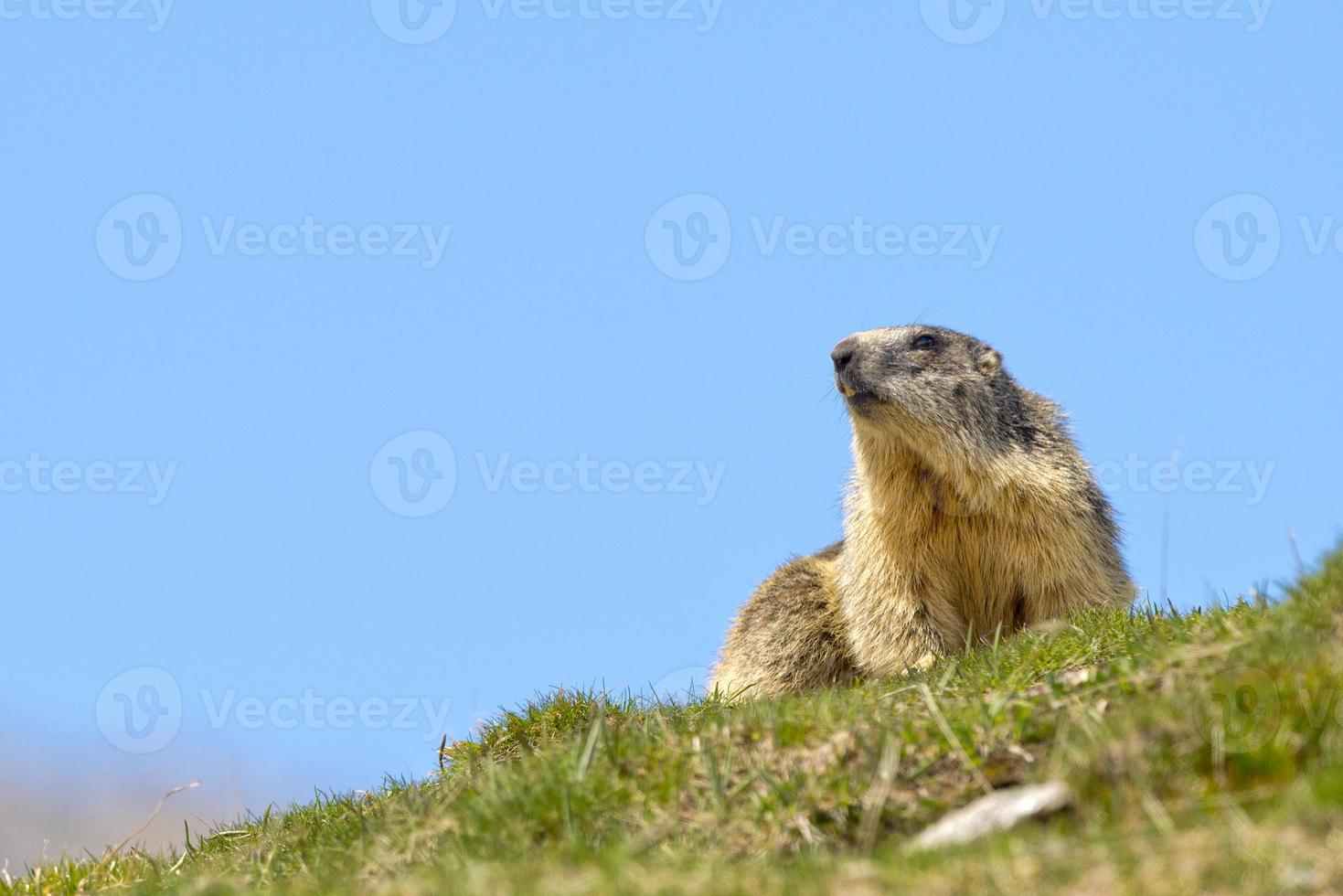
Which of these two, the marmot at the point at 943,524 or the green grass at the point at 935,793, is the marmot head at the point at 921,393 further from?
the green grass at the point at 935,793

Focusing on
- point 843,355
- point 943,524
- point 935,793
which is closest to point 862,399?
point 843,355

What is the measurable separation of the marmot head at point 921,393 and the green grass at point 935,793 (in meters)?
3.97

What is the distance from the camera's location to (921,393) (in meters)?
11.6

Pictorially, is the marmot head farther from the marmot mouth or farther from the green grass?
the green grass

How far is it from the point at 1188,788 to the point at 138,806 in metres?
110

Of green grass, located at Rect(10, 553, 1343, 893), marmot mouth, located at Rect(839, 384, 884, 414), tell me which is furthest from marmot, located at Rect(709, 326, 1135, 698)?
green grass, located at Rect(10, 553, 1343, 893)

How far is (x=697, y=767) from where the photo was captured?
6.46 m

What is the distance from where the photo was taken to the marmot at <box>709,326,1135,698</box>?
11273mm

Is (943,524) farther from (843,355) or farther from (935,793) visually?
(935,793)

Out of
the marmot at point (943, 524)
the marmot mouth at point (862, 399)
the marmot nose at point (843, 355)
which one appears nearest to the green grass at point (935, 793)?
the marmot at point (943, 524)

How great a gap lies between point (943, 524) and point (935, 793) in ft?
18.6

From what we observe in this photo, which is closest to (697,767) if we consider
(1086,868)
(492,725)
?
(1086,868)

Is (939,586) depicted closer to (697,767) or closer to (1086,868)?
(697,767)

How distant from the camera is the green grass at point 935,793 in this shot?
477cm
